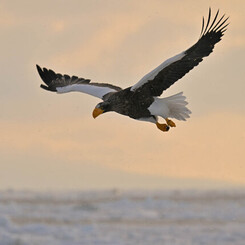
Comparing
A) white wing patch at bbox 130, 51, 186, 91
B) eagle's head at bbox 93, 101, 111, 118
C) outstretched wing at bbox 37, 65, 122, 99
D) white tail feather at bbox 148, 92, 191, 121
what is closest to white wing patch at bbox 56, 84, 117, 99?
outstretched wing at bbox 37, 65, 122, 99

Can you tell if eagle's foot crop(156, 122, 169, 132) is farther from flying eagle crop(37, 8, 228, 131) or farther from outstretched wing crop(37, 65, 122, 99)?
outstretched wing crop(37, 65, 122, 99)

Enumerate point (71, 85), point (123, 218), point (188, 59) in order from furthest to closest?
1. point (123, 218)
2. point (71, 85)
3. point (188, 59)

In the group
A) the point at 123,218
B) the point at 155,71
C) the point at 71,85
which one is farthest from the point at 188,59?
the point at 123,218

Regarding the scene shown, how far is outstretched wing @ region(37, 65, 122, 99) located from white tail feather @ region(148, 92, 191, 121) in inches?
60.7

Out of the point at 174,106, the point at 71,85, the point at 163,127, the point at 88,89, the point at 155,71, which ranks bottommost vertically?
the point at 163,127

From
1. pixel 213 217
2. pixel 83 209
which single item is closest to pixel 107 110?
pixel 213 217

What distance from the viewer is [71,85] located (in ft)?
66.6

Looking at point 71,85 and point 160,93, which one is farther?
point 71,85

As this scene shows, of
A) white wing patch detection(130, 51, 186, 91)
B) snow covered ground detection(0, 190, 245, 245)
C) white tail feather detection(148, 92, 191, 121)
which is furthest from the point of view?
snow covered ground detection(0, 190, 245, 245)

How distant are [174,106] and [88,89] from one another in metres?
2.29

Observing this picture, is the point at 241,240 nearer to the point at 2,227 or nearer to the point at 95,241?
the point at 95,241

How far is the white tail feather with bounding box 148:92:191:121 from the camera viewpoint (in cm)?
1792

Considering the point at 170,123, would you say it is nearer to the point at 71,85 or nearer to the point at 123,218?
the point at 71,85

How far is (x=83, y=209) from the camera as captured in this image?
48.8 meters
